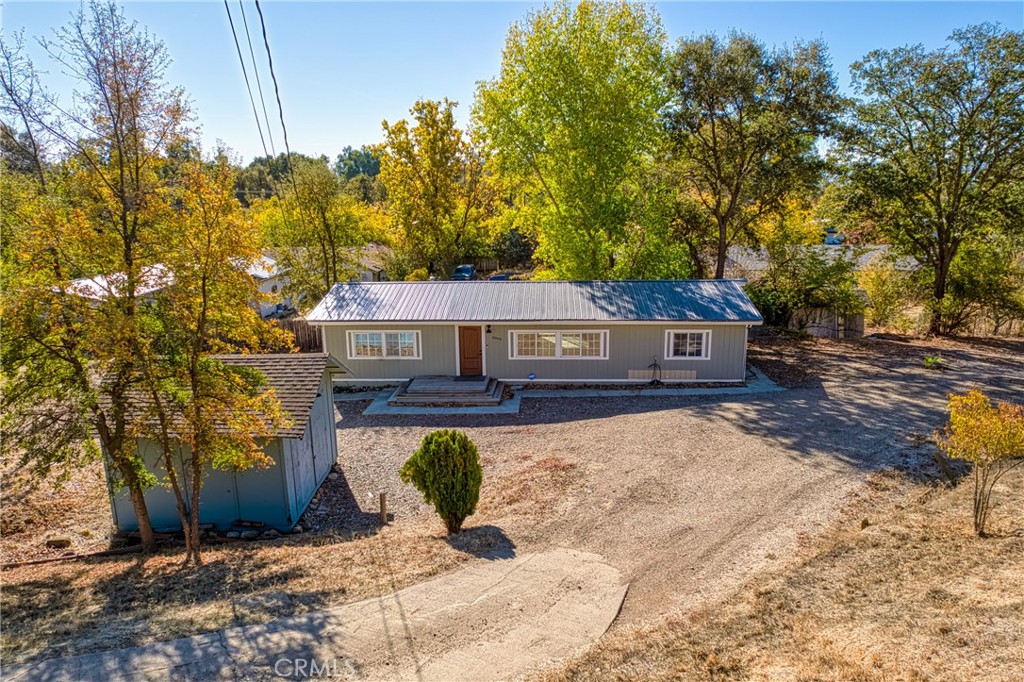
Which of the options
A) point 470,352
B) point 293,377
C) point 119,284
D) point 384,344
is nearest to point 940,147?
point 470,352

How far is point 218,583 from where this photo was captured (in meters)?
8.02

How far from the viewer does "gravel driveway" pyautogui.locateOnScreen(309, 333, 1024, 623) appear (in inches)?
341

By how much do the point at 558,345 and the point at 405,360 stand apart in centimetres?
490

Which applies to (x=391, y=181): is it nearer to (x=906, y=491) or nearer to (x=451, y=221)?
(x=451, y=221)

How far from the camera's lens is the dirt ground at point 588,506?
7371 millimetres

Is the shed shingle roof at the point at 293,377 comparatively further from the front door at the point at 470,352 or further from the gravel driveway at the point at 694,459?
the front door at the point at 470,352

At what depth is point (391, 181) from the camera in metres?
29.2

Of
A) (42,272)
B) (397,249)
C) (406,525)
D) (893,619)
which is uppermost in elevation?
(397,249)

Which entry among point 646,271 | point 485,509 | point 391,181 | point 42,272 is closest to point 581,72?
point 646,271

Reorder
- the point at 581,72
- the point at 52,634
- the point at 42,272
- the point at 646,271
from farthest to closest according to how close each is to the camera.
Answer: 1. the point at 646,271
2. the point at 581,72
3. the point at 42,272
4. the point at 52,634

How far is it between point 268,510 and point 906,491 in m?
11.3

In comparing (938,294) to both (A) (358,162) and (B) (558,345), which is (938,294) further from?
(A) (358,162)

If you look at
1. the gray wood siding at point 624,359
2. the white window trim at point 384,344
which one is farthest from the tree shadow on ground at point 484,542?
the white window trim at point 384,344

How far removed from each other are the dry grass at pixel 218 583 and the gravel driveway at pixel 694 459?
115 centimetres
